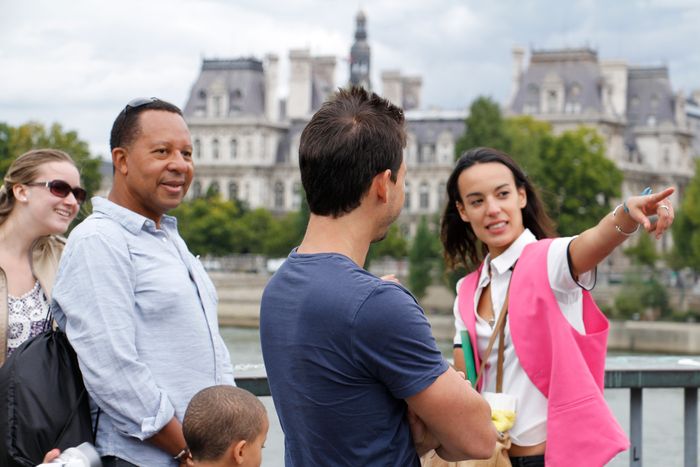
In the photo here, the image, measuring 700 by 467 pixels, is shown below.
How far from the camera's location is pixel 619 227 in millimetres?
2893

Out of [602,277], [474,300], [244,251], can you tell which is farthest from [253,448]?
[244,251]

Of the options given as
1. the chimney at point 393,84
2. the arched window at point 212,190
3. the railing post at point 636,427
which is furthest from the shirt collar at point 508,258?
the chimney at point 393,84

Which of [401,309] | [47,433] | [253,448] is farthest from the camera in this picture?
[47,433]

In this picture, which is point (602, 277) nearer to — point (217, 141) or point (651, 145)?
point (651, 145)

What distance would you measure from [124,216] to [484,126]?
3628 centimetres

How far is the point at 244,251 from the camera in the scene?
52969 millimetres

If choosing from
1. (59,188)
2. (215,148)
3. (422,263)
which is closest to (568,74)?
(215,148)

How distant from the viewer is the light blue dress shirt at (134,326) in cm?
287

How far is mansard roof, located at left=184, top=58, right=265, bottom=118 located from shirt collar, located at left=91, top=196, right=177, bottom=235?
60.3m

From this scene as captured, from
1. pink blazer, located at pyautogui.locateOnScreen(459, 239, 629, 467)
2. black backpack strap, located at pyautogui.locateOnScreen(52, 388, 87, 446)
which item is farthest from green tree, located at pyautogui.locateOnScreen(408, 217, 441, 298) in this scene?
black backpack strap, located at pyautogui.locateOnScreen(52, 388, 87, 446)

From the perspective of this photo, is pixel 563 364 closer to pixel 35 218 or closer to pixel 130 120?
pixel 130 120

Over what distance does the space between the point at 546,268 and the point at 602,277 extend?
131ft

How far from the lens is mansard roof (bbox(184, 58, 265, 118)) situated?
63094mm

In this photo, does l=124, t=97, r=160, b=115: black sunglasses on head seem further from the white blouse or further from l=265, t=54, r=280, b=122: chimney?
l=265, t=54, r=280, b=122: chimney
